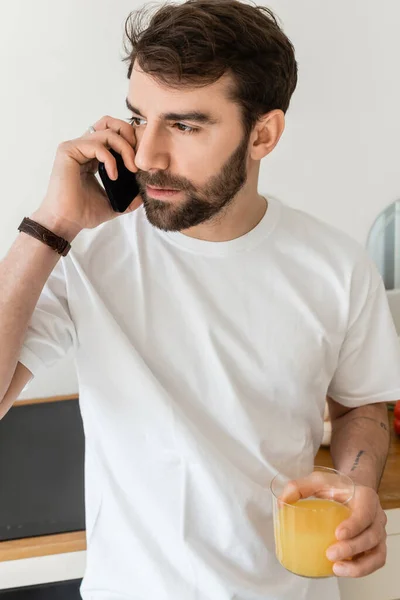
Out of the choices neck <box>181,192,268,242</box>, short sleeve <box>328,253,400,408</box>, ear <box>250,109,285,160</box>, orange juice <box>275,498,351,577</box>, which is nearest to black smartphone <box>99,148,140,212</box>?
neck <box>181,192,268,242</box>

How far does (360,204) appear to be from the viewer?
5.73ft

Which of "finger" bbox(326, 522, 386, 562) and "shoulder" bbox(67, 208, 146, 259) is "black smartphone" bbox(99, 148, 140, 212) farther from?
"finger" bbox(326, 522, 386, 562)

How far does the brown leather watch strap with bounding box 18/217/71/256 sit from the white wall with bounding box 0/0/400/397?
0.59 meters

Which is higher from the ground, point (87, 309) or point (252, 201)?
point (252, 201)

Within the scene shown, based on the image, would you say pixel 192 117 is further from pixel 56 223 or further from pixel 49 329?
pixel 49 329

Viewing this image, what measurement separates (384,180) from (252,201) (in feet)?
2.23

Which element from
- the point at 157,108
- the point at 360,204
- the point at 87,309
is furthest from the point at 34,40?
the point at 360,204

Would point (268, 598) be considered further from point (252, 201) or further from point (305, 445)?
point (252, 201)

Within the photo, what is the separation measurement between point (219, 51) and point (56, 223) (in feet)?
1.19

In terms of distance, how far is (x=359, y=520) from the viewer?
0.94 metres

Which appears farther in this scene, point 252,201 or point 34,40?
point 34,40

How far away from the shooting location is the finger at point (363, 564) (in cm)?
92

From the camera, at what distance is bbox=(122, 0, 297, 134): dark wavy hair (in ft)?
3.34

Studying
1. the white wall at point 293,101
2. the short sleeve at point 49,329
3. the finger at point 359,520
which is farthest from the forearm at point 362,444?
the white wall at point 293,101
